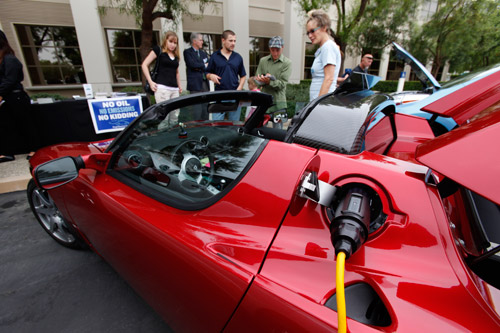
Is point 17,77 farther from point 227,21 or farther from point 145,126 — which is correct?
point 227,21

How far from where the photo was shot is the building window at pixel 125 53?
11.4m

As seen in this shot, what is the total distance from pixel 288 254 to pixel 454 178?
50cm

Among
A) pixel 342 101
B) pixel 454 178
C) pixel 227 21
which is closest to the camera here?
pixel 454 178

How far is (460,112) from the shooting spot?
137cm

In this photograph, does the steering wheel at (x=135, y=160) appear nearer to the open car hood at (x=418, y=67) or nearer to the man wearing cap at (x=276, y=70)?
the man wearing cap at (x=276, y=70)

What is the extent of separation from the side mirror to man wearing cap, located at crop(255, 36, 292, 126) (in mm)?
3312

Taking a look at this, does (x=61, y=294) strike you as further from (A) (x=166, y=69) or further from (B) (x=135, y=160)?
(A) (x=166, y=69)

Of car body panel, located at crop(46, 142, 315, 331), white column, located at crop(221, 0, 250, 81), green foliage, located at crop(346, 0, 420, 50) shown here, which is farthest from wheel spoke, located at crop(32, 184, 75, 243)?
green foliage, located at crop(346, 0, 420, 50)

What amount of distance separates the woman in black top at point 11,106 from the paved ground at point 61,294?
268 cm

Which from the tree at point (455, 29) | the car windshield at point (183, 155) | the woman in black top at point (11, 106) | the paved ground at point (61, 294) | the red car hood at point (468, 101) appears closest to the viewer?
the car windshield at point (183, 155)

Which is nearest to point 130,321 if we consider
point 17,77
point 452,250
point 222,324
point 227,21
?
point 222,324

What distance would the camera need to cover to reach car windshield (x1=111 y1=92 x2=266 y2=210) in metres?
1.25

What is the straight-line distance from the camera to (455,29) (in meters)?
13.0

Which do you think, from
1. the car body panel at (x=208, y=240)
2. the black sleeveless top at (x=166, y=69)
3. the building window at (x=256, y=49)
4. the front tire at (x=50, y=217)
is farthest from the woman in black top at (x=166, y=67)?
the building window at (x=256, y=49)
